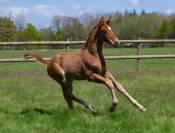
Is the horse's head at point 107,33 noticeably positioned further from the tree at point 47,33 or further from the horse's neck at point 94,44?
the tree at point 47,33

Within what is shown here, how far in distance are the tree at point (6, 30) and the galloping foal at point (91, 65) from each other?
4921 centimetres

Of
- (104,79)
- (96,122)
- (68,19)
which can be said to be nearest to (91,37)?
(104,79)

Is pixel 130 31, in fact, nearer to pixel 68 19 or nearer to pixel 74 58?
pixel 68 19

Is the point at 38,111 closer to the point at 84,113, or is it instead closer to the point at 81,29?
the point at 84,113

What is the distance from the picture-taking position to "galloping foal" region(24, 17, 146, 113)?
8164 millimetres

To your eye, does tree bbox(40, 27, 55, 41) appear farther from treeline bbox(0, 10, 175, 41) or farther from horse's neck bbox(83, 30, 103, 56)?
horse's neck bbox(83, 30, 103, 56)

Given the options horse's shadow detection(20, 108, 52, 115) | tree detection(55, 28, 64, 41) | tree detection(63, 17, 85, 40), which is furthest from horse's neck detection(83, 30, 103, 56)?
tree detection(55, 28, 64, 41)

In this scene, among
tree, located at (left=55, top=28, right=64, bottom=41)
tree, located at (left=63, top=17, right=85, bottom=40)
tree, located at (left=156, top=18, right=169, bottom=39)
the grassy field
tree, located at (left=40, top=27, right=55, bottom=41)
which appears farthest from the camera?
tree, located at (left=40, top=27, right=55, bottom=41)

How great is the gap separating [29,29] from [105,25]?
2921 inches

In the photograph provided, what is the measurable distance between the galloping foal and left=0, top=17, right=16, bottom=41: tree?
4921 centimetres

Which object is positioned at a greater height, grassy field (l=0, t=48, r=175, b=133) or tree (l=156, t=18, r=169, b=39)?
grassy field (l=0, t=48, r=175, b=133)

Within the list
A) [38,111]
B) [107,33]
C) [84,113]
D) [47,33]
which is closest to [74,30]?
[47,33]

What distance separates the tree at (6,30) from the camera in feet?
193

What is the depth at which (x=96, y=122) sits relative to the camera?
737 centimetres
